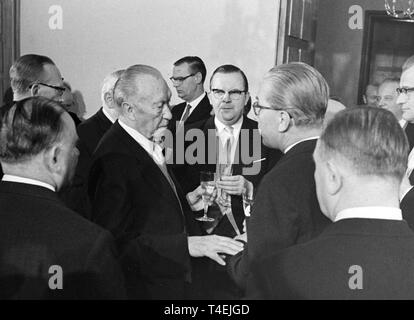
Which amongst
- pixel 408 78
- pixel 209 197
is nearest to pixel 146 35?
pixel 408 78

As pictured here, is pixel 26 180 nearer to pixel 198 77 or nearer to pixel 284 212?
pixel 284 212

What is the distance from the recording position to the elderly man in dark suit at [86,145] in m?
2.55

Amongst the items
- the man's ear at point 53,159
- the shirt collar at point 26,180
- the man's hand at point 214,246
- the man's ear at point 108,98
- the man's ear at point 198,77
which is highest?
the man's ear at point 198,77

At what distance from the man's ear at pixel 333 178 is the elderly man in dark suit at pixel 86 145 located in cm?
131

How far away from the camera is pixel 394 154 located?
4.29 ft

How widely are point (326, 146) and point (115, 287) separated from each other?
648 mm

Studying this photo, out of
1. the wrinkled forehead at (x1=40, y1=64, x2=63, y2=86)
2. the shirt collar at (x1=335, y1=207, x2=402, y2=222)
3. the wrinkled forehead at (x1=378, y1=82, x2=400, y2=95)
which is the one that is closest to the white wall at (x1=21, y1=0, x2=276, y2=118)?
the wrinkled forehead at (x1=378, y1=82, x2=400, y2=95)

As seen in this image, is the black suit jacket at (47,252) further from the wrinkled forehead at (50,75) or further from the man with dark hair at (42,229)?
the wrinkled forehead at (50,75)

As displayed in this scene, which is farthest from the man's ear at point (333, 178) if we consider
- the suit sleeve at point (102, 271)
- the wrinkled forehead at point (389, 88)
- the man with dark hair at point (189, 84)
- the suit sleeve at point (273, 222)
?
the man with dark hair at point (189, 84)

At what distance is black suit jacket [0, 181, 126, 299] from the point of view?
146 cm

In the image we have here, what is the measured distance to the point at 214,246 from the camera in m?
2.06

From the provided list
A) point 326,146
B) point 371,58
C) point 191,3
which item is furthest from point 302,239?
point 371,58

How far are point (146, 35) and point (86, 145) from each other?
2.75 m
